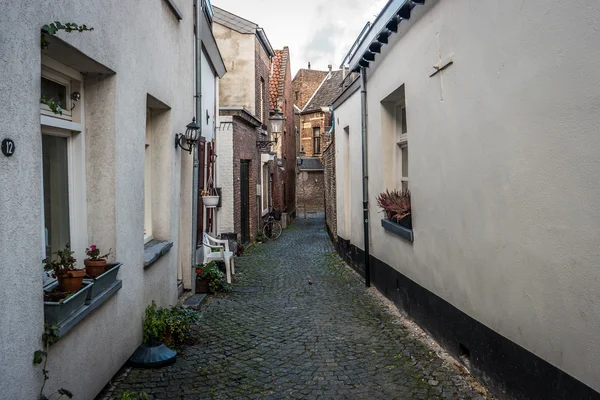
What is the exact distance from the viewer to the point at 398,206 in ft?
21.8

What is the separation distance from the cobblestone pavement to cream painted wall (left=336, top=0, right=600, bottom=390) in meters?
0.72

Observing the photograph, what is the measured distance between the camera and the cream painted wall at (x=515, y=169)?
2.82 metres

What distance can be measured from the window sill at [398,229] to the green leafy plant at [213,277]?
105 inches

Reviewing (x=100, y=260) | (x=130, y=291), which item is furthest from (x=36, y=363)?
(x=130, y=291)

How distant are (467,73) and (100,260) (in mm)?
3261

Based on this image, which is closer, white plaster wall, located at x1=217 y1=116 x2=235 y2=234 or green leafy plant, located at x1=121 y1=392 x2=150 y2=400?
green leafy plant, located at x1=121 y1=392 x2=150 y2=400

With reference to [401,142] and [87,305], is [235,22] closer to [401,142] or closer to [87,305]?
[401,142]

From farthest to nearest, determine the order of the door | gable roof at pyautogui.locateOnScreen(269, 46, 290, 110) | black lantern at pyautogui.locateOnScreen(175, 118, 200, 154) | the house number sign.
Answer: gable roof at pyautogui.locateOnScreen(269, 46, 290, 110), the door, black lantern at pyautogui.locateOnScreen(175, 118, 200, 154), the house number sign

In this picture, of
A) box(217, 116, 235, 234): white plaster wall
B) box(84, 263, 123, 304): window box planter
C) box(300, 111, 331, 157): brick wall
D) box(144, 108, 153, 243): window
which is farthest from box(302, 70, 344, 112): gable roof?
box(84, 263, 123, 304): window box planter

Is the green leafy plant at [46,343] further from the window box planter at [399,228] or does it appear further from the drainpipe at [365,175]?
the drainpipe at [365,175]

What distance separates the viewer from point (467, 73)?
4.40 meters

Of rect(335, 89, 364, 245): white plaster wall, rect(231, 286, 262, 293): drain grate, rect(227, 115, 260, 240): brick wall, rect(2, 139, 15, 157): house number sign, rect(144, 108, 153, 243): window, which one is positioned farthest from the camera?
rect(227, 115, 260, 240): brick wall

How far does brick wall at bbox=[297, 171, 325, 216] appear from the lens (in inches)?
1345

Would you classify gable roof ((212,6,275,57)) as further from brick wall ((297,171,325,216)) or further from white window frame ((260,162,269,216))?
brick wall ((297,171,325,216))
